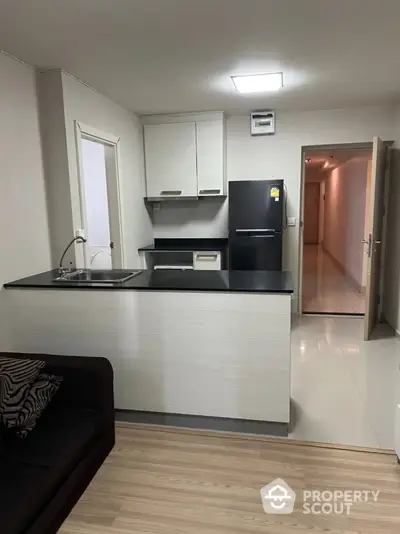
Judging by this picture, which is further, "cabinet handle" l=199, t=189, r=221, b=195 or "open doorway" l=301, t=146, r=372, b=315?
"open doorway" l=301, t=146, r=372, b=315

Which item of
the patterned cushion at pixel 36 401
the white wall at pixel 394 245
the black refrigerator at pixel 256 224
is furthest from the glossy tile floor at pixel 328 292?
the patterned cushion at pixel 36 401

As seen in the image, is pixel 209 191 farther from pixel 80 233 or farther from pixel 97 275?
pixel 97 275

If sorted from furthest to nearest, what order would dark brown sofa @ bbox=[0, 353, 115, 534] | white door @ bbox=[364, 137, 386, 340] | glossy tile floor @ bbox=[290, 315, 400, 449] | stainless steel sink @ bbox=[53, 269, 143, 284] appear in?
white door @ bbox=[364, 137, 386, 340]
stainless steel sink @ bbox=[53, 269, 143, 284]
glossy tile floor @ bbox=[290, 315, 400, 449]
dark brown sofa @ bbox=[0, 353, 115, 534]

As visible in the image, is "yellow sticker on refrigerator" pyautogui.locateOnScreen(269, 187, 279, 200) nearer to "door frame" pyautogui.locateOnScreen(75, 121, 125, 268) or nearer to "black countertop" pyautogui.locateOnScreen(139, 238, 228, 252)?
"black countertop" pyautogui.locateOnScreen(139, 238, 228, 252)

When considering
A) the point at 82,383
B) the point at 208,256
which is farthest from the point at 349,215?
the point at 82,383

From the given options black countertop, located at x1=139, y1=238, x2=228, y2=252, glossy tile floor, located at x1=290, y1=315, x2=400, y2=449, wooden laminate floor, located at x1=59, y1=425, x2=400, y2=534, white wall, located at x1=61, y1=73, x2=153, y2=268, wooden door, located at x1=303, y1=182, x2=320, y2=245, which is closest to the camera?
wooden laminate floor, located at x1=59, y1=425, x2=400, y2=534

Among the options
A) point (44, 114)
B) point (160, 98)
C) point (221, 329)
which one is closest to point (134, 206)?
point (160, 98)

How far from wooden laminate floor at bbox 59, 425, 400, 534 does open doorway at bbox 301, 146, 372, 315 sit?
2.65 meters

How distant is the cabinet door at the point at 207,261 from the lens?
14.6 feet

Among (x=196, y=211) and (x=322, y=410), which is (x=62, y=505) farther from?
(x=196, y=211)

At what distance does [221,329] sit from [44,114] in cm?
213

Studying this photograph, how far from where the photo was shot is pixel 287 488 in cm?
195

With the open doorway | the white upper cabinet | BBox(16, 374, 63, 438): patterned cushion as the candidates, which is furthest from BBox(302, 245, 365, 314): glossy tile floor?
BBox(16, 374, 63, 438): patterned cushion

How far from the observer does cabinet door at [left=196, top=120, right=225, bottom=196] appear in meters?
4.35
